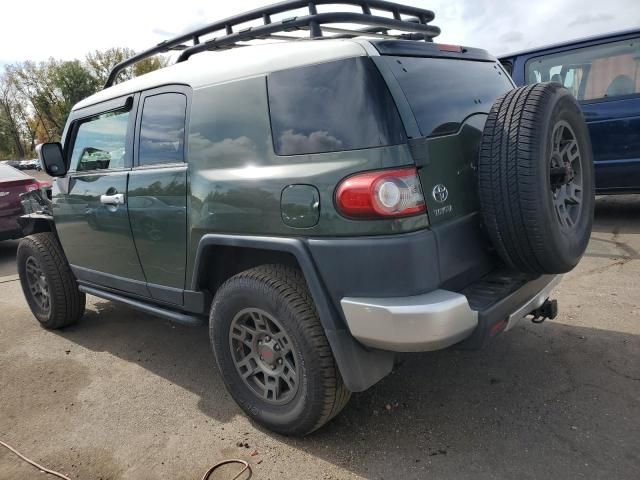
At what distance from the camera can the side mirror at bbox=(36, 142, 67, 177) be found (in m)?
3.78

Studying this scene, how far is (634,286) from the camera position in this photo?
4.15m

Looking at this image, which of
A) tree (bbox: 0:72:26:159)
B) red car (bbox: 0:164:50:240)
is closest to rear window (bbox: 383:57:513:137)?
red car (bbox: 0:164:50:240)

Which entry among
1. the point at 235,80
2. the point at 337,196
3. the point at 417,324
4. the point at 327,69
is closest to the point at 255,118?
the point at 235,80

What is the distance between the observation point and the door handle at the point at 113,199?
10.5 ft

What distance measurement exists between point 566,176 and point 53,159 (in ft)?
11.6

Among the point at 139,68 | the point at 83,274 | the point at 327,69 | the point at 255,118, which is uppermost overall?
the point at 139,68

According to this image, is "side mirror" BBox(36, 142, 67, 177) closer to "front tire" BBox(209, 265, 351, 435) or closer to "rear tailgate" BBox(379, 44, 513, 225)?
"front tire" BBox(209, 265, 351, 435)

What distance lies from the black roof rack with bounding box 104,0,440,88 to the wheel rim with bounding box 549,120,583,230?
41.1 inches

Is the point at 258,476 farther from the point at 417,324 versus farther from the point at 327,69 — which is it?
the point at 327,69

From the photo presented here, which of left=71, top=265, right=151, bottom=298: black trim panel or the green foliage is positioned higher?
the green foliage

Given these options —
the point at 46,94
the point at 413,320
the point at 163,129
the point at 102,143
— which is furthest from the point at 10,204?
the point at 46,94

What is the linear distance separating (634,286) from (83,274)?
447 cm

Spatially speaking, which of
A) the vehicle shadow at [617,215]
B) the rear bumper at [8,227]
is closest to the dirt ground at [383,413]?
the vehicle shadow at [617,215]

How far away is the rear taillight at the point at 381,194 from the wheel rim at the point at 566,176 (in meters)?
0.75
